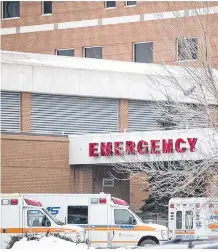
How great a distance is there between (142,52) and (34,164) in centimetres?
1765

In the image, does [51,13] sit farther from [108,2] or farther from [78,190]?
[78,190]

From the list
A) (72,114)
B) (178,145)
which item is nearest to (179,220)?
(178,145)

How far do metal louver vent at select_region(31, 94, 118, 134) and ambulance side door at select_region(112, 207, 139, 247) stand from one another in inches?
325

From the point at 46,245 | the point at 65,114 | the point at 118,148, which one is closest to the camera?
the point at 46,245

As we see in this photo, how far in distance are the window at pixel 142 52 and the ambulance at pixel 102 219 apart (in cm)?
2195

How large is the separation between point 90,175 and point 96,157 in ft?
4.45

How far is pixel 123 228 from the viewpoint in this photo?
30.8 meters

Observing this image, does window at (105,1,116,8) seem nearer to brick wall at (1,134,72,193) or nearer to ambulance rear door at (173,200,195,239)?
brick wall at (1,134,72,193)

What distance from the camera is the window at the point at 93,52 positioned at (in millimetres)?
53844

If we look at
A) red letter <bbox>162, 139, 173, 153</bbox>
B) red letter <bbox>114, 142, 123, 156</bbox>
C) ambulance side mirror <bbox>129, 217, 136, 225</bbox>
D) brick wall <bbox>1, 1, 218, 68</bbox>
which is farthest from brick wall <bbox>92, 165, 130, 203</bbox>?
brick wall <bbox>1, 1, 218, 68</bbox>

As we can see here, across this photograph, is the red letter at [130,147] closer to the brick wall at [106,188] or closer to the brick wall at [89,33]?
the brick wall at [106,188]

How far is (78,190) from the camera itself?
37750 mm

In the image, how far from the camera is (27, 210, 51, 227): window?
96.0 feet

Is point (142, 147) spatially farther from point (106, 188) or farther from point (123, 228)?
point (123, 228)
